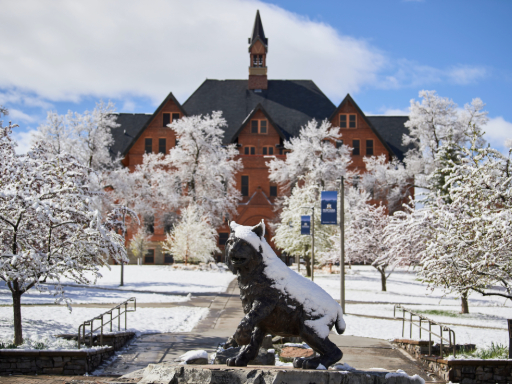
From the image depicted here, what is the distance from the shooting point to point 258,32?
6706 cm

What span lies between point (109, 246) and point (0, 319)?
18.1ft

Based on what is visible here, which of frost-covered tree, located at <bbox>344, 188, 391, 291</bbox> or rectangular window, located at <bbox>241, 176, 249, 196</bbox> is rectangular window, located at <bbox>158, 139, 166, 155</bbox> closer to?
rectangular window, located at <bbox>241, 176, 249, 196</bbox>

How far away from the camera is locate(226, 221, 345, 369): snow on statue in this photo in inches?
265

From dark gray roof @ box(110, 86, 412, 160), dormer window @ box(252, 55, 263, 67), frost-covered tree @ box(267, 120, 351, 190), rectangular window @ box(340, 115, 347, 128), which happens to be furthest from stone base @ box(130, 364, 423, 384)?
dormer window @ box(252, 55, 263, 67)

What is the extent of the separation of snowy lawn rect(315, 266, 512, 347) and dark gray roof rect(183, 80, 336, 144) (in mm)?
26647

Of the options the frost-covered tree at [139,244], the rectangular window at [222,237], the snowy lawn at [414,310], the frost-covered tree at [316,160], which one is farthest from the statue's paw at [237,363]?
the rectangular window at [222,237]

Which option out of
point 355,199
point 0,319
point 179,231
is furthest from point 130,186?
point 0,319

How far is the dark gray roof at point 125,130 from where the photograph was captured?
60.6 m

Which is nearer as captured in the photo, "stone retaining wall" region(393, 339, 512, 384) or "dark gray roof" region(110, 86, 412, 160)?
"stone retaining wall" region(393, 339, 512, 384)

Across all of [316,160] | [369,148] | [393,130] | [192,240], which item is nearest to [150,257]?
[192,240]

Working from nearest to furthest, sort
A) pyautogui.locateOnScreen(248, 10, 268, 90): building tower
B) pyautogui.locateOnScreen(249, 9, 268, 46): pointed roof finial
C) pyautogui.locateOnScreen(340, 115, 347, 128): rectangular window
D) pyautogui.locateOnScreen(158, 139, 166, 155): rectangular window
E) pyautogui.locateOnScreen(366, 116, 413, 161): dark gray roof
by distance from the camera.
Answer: pyautogui.locateOnScreen(158, 139, 166, 155): rectangular window → pyautogui.locateOnScreen(340, 115, 347, 128): rectangular window → pyautogui.locateOnScreen(366, 116, 413, 161): dark gray roof → pyautogui.locateOnScreen(248, 10, 268, 90): building tower → pyautogui.locateOnScreen(249, 9, 268, 46): pointed roof finial

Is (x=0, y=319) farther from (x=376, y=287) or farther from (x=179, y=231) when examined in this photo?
(x=179, y=231)

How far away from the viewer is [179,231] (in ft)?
144

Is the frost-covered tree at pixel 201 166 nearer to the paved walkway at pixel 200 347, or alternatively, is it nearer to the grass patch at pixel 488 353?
the paved walkway at pixel 200 347
